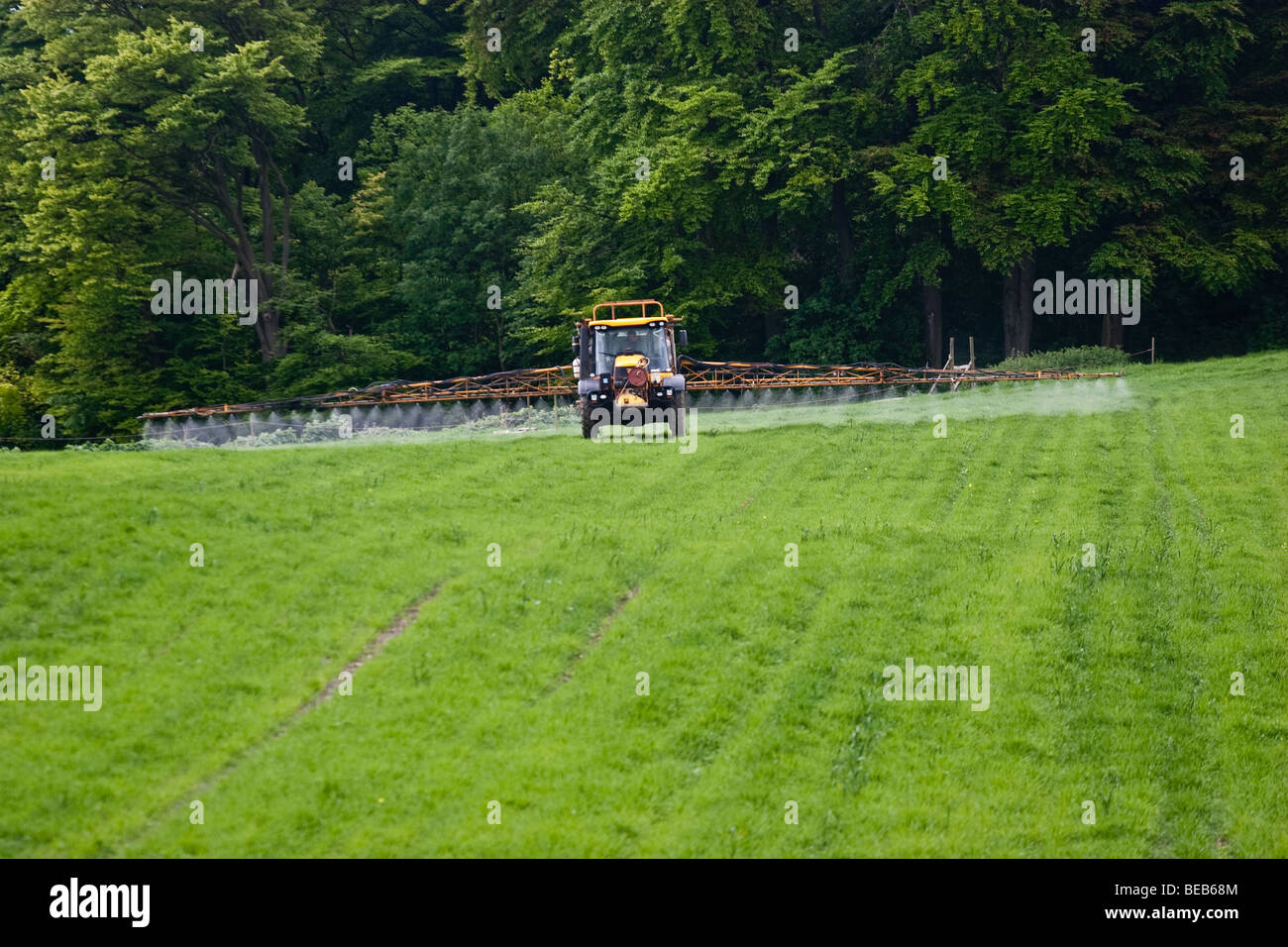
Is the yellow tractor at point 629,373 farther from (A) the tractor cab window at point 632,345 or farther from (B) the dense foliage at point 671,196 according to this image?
(B) the dense foliage at point 671,196

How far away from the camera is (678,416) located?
27766mm

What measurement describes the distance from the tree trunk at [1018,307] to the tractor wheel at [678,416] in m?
19.0

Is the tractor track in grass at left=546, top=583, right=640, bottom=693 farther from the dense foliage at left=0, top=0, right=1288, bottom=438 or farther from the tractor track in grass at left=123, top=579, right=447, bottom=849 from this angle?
the dense foliage at left=0, top=0, right=1288, bottom=438

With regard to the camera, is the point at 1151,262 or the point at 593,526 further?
the point at 1151,262

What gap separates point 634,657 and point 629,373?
1369 centimetres

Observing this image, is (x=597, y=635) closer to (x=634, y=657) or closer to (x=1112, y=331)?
(x=634, y=657)

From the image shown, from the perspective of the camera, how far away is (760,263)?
1742 inches

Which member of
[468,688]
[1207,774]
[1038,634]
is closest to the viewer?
[1207,774]

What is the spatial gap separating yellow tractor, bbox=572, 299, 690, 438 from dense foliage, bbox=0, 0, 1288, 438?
46.2 ft

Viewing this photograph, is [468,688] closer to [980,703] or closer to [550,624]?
[550,624]

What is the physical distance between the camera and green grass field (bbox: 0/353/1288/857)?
11.5 m

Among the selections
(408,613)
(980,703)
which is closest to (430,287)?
(408,613)

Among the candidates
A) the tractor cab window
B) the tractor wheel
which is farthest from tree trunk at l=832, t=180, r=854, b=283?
the tractor wheel

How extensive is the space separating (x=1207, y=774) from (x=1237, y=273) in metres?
31.7
